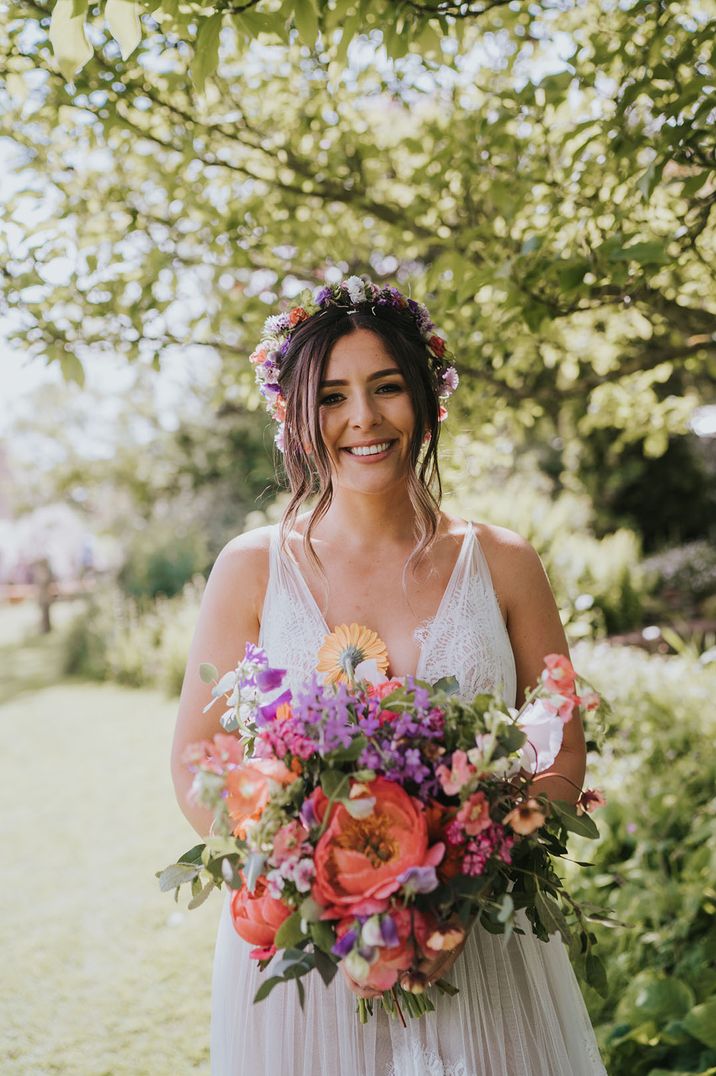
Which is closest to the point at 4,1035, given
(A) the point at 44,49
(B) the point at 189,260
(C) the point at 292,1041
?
(C) the point at 292,1041

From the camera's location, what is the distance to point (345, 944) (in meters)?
1.22

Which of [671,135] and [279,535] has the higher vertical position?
[671,135]

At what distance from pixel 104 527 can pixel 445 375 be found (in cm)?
1472

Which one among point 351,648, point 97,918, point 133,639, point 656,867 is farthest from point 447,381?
point 133,639

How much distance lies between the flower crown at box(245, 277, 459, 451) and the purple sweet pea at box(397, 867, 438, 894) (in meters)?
1.35

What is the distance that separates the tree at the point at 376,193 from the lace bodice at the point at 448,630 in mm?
821

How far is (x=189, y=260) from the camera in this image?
360 cm

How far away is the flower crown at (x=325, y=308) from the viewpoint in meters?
2.19

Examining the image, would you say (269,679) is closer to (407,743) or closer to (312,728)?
(312,728)

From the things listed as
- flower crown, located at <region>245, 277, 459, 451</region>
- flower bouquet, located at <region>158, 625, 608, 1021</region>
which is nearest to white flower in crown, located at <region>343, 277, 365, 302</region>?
flower crown, located at <region>245, 277, 459, 451</region>

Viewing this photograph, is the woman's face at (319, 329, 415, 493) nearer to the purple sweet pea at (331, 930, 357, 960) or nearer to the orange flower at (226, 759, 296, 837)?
the orange flower at (226, 759, 296, 837)

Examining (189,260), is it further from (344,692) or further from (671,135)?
(344,692)

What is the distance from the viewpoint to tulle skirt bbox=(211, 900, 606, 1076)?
176 cm

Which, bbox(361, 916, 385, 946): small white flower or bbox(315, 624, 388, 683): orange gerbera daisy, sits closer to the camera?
bbox(361, 916, 385, 946): small white flower
